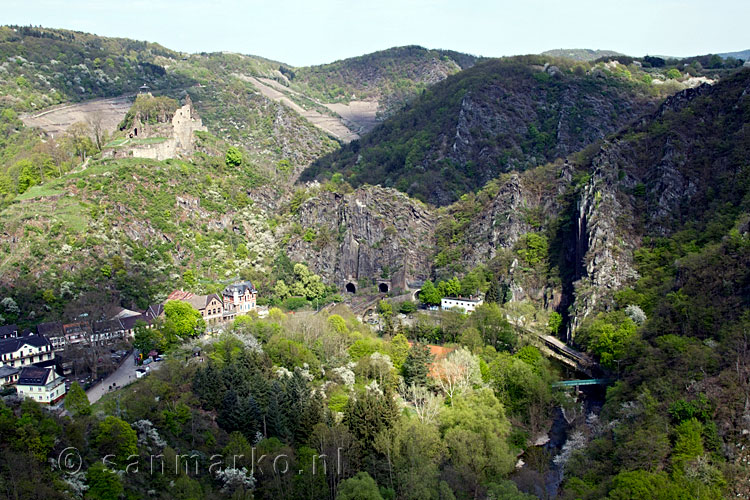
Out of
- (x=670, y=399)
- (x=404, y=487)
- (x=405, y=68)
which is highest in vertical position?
(x=405, y=68)

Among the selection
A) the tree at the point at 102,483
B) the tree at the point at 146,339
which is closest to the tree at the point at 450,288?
the tree at the point at 146,339

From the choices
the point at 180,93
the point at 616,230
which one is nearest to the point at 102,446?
the point at 616,230

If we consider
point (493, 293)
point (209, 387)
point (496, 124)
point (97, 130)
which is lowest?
point (493, 293)

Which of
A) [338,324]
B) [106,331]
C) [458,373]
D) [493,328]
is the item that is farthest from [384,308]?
[106,331]

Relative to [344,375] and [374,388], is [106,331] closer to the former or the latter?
[344,375]

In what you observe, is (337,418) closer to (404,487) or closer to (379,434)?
(379,434)

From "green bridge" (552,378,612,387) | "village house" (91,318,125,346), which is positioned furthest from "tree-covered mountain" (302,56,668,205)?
"village house" (91,318,125,346)

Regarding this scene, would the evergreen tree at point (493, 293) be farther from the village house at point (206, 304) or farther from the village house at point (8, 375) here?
the village house at point (8, 375)
